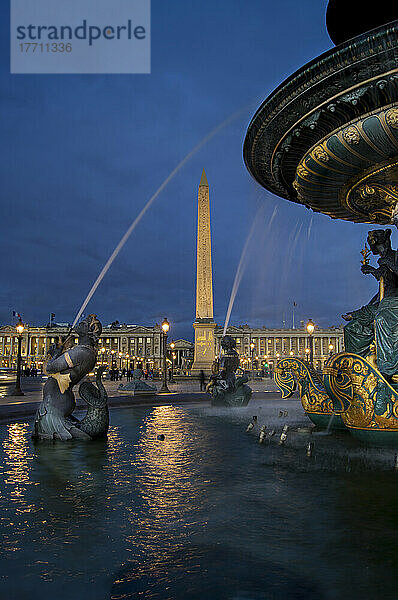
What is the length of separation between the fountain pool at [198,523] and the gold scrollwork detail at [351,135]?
4.47 meters

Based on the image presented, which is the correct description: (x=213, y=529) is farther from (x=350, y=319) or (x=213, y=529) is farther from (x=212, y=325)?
(x=212, y=325)

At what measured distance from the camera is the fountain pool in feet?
9.98

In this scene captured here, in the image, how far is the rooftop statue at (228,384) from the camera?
14398mm

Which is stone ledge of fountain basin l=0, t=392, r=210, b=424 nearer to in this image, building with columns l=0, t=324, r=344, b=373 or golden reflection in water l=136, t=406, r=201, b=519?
golden reflection in water l=136, t=406, r=201, b=519

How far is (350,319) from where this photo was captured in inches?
391

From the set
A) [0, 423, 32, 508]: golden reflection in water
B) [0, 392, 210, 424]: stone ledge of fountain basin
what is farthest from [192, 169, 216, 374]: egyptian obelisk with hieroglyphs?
[0, 423, 32, 508]: golden reflection in water

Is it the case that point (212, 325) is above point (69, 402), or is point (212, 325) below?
above

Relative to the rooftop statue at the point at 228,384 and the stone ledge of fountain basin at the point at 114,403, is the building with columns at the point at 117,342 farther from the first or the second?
the rooftop statue at the point at 228,384

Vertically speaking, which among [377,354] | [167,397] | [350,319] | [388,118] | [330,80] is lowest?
[167,397]

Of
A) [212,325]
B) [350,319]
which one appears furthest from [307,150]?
[212,325]

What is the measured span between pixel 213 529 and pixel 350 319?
264 inches

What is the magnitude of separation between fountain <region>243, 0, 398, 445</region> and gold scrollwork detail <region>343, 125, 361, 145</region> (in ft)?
0.05

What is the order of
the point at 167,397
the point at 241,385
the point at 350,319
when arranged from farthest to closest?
1. the point at 167,397
2. the point at 241,385
3. the point at 350,319

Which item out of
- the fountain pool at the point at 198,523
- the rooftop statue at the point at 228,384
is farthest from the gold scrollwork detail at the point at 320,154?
the rooftop statue at the point at 228,384
